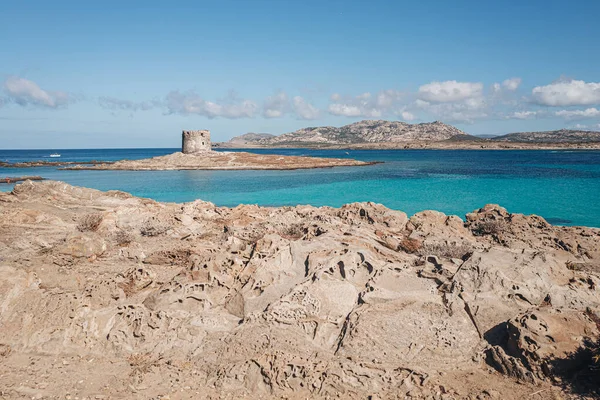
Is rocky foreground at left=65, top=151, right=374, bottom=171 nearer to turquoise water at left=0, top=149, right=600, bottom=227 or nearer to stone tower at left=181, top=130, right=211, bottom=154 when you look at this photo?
stone tower at left=181, top=130, right=211, bottom=154

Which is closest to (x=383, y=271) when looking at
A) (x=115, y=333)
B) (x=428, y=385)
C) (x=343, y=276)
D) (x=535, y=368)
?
(x=343, y=276)

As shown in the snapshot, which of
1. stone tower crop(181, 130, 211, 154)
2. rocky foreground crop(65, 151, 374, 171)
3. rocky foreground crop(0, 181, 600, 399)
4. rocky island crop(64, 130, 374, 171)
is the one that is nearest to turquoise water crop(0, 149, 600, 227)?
rocky foreground crop(65, 151, 374, 171)

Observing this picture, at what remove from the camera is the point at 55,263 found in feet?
27.6

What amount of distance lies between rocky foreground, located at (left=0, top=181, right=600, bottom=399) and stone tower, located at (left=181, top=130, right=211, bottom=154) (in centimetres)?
5641

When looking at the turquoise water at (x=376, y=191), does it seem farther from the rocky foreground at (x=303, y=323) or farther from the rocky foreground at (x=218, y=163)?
the rocky foreground at (x=303, y=323)

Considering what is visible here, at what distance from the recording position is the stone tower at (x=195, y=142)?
63.8 metres

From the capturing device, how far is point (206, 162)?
199 feet

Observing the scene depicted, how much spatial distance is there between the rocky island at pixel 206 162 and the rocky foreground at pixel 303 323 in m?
51.3

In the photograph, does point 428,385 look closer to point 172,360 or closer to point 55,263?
point 172,360

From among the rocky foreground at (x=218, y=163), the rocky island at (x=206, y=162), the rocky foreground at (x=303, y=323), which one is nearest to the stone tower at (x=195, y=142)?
the rocky island at (x=206, y=162)

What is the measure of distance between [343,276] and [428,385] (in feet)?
7.61

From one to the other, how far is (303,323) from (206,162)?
5649cm

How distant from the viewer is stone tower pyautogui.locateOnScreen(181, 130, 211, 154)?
209ft

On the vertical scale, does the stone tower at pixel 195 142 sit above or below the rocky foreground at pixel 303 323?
above
